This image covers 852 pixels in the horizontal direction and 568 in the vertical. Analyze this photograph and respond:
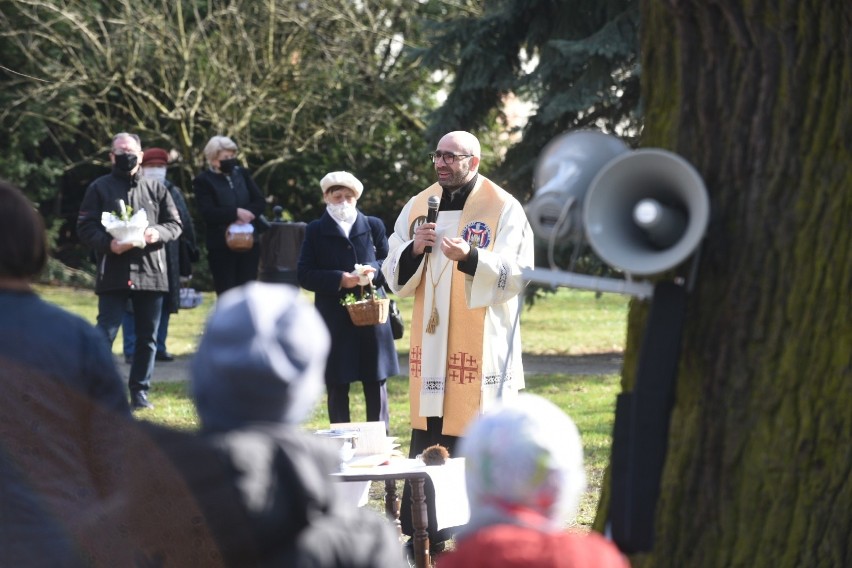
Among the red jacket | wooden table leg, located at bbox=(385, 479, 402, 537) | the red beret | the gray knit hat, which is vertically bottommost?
wooden table leg, located at bbox=(385, 479, 402, 537)

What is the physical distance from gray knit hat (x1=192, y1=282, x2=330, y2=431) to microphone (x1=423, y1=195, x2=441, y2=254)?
429cm

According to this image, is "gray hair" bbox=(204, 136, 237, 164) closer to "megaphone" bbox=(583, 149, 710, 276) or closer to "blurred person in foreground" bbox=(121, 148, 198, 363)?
"blurred person in foreground" bbox=(121, 148, 198, 363)

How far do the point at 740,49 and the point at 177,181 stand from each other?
2142cm

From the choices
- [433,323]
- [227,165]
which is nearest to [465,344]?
[433,323]

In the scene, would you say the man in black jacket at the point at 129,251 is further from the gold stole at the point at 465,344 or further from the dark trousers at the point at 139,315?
the gold stole at the point at 465,344

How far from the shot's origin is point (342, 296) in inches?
327

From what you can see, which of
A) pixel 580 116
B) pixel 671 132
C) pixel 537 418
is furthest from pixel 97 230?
pixel 537 418

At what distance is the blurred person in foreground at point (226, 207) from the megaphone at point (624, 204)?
9.17 metres

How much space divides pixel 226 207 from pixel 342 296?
4548mm

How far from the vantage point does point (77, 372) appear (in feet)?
12.4

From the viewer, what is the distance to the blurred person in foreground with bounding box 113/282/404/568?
258 centimetres

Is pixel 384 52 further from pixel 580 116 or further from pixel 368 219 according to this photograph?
pixel 368 219

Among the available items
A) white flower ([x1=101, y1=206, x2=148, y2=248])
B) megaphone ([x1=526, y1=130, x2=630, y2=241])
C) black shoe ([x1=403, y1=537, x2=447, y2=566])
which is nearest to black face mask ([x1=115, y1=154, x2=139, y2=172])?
white flower ([x1=101, y1=206, x2=148, y2=248])

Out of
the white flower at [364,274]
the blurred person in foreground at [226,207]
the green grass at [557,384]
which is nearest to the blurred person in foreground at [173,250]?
the blurred person in foreground at [226,207]
